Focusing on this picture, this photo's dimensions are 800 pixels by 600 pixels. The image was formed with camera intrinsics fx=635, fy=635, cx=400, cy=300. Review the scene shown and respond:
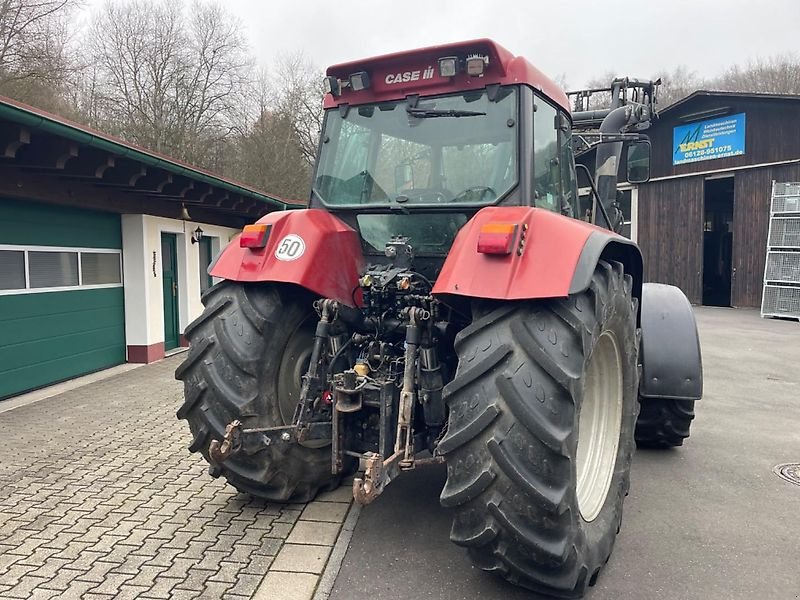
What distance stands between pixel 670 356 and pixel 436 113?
8.24ft

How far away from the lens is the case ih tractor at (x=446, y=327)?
8.32 ft

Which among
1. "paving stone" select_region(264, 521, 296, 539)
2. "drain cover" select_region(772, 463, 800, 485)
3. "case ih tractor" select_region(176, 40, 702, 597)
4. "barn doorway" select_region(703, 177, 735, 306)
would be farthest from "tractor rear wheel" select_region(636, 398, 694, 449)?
"barn doorway" select_region(703, 177, 735, 306)

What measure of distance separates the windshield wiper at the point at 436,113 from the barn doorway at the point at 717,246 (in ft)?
60.3

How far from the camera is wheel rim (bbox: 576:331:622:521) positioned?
329cm

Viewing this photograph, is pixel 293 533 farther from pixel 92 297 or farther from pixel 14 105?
pixel 92 297

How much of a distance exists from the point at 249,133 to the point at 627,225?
1467 centimetres

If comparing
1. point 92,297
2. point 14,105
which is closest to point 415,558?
point 14,105

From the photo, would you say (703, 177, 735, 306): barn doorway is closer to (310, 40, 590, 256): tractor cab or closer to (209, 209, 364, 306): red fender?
(310, 40, 590, 256): tractor cab

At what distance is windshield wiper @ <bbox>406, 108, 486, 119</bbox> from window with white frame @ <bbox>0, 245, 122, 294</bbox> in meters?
5.59

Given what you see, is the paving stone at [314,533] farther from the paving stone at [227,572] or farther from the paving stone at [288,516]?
the paving stone at [227,572]

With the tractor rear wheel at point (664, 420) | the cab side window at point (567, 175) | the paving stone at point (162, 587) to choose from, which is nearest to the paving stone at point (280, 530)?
the paving stone at point (162, 587)

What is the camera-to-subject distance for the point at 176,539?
11.4 ft

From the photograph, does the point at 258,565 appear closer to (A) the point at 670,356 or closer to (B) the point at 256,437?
(B) the point at 256,437

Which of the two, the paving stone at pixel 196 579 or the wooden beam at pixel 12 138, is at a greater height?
the wooden beam at pixel 12 138
